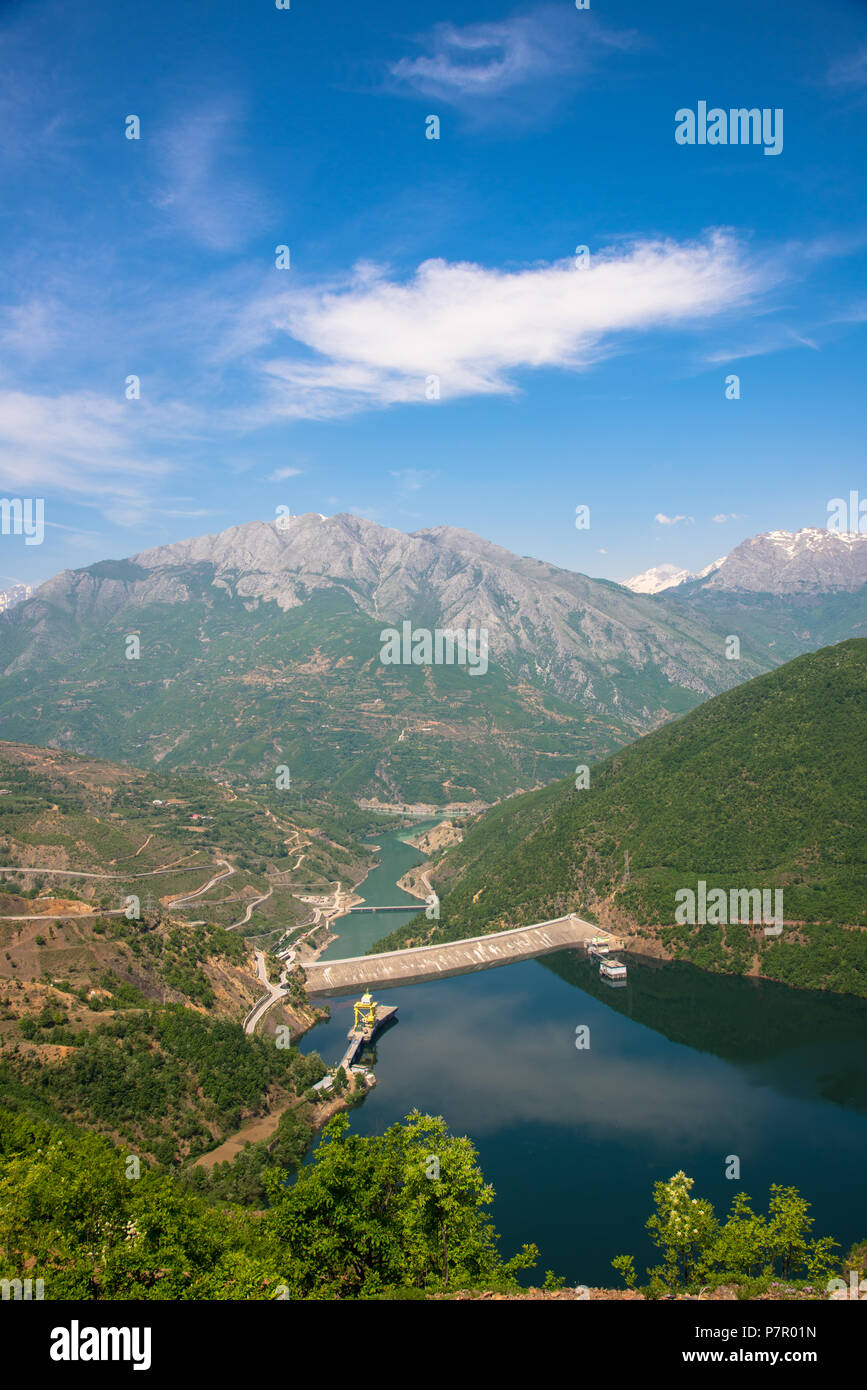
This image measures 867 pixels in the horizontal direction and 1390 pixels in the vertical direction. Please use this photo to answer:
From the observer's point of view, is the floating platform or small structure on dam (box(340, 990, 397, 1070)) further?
small structure on dam (box(340, 990, 397, 1070))

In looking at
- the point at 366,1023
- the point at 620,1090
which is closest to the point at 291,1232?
the point at 620,1090

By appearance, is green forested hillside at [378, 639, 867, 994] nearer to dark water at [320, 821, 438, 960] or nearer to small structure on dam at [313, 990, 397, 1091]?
dark water at [320, 821, 438, 960]

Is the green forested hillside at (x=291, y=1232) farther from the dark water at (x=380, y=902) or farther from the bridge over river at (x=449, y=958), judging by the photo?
the dark water at (x=380, y=902)

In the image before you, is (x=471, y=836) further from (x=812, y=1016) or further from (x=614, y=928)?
(x=812, y=1016)

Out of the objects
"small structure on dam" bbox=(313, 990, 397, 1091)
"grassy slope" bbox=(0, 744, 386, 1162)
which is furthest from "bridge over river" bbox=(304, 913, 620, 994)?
"grassy slope" bbox=(0, 744, 386, 1162)

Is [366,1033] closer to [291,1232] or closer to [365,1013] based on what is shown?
[365,1013]
